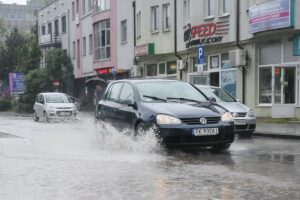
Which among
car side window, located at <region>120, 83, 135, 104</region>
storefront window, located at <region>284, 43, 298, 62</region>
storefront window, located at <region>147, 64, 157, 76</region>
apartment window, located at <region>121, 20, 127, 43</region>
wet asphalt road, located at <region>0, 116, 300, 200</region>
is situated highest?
apartment window, located at <region>121, 20, 127, 43</region>

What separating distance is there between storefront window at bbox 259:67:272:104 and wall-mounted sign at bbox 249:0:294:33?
2.21 metres

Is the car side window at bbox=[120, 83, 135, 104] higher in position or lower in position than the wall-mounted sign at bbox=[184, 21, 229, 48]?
lower

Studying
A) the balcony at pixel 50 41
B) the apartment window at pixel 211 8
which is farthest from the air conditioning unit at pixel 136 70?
the balcony at pixel 50 41

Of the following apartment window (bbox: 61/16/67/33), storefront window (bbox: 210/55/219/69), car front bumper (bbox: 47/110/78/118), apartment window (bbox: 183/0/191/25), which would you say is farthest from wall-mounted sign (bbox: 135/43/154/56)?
apartment window (bbox: 61/16/67/33)

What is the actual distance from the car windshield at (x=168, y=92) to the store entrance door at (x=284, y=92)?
36.6 ft

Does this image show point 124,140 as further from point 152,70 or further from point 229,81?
point 152,70

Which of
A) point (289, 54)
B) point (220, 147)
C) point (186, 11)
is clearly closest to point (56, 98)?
point (186, 11)

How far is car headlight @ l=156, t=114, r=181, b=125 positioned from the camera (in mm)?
10203

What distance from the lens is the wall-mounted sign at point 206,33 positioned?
87.9 feet

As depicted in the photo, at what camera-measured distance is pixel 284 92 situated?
2347 centimetres

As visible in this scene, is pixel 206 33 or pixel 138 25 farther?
pixel 138 25

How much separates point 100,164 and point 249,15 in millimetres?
16568

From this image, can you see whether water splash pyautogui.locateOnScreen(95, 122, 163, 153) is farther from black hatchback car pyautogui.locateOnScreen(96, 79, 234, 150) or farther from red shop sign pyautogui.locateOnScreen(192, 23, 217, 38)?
red shop sign pyautogui.locateOnScreen(192, 23, 217, 38)

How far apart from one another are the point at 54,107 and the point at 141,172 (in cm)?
2030
